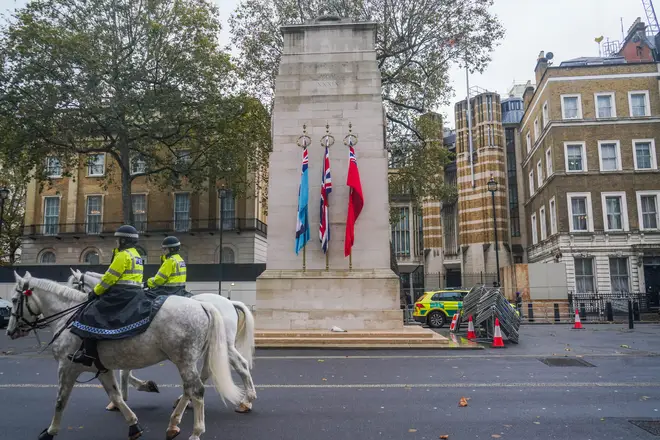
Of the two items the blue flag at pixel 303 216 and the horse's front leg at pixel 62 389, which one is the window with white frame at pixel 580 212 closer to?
the blue flag at pixel 303 216

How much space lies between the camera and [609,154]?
32844 millimetres

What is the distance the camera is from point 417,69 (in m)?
26.2

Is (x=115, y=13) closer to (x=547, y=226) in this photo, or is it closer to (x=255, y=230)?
(x=255, y=230)

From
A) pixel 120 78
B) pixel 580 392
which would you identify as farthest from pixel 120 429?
pixel 120 78

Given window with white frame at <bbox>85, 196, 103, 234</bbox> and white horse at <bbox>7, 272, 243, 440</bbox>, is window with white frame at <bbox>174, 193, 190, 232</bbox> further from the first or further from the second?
white horse at <bbox>7, 272, 243, 440</bbox>

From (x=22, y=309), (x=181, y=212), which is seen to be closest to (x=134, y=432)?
(x=22, y=309)

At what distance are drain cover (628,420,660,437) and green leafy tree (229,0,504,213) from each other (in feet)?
68.0

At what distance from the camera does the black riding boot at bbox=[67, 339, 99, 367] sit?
5.36 meters

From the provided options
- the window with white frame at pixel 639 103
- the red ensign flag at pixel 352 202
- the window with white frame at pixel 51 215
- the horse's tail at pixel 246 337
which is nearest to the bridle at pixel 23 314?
the horse's tail at pixel 246 337

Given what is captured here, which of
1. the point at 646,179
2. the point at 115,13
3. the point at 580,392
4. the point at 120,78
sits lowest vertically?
the point at 580,392

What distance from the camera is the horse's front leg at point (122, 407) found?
5.30m

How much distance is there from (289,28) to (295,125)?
133 inches

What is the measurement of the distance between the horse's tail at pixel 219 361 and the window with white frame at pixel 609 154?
32.9 meters

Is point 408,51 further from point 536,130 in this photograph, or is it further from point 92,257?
point 92,257
